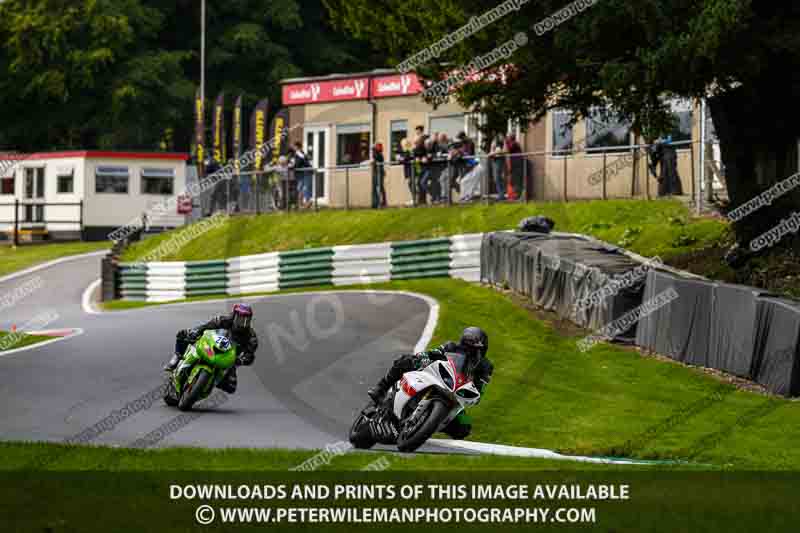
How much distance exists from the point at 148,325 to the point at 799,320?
1245 centimetres

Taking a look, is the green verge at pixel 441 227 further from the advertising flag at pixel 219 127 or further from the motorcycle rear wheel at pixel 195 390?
the motorcycle rear wheel at pixel 195 390

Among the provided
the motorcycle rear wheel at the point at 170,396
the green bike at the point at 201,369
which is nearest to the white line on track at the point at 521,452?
the green bike at the point at 201,369

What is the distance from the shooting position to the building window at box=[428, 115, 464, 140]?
3727 cm

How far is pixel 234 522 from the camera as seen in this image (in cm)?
815

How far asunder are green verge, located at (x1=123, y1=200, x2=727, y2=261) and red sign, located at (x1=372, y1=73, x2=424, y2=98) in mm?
4687

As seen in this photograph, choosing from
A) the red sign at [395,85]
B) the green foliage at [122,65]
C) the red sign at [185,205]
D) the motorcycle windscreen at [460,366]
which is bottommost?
the motorcycle windscreen at [460,366]

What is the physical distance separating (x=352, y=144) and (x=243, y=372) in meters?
23.0

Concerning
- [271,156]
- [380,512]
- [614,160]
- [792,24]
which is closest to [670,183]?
[614,160]

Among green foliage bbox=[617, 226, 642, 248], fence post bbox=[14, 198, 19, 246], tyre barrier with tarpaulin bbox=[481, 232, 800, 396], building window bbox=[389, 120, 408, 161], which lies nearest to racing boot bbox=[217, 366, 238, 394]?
tyre barrier with tarpaulin bbox=[481, 232, 800, 396]

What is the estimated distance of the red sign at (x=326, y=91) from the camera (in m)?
40.6

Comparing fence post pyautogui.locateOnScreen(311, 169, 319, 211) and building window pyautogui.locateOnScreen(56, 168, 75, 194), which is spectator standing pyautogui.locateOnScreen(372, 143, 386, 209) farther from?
building window pyautogui.locateOnScreen(56, 168, 75, 194)

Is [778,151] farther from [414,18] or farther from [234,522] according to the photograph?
[234,522]

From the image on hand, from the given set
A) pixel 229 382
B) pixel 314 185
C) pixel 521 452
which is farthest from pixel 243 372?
pixel 314 185

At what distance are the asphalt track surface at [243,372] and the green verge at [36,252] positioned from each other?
15.6m
